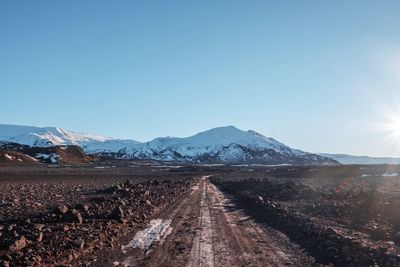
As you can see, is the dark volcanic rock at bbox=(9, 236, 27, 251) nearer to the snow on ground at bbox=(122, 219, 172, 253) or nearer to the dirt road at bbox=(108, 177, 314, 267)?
the dirt road at bbox=(108, 177, 314, 267)

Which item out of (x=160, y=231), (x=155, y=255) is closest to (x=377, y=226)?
(x=160, y=231)

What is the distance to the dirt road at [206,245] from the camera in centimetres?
1273

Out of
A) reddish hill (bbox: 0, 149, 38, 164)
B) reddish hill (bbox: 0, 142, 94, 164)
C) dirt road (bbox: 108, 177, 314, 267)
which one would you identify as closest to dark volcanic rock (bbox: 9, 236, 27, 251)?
dirt road (bbox: 108, 177, 314, 267)

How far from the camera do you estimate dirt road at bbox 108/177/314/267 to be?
501 inches

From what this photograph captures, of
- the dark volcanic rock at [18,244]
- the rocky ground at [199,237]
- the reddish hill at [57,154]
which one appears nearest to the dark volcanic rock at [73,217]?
the rocky ground at [199,237]

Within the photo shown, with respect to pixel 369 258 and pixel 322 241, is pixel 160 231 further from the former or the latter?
pixel 369 258

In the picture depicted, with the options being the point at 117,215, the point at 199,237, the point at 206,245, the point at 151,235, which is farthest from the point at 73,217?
the point at 206,245

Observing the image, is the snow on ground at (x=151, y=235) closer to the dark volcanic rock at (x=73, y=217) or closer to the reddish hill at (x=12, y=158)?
the dark volcanic rock at (x=73, y=217)

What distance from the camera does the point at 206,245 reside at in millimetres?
15141

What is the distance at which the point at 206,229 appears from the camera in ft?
61.6

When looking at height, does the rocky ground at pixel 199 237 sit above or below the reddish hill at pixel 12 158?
below

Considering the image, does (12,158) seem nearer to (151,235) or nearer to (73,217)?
(73,217)

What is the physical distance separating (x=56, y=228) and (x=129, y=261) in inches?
192

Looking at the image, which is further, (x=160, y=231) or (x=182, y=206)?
(x=182, y=206)
